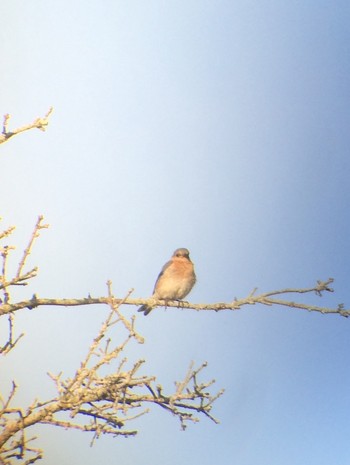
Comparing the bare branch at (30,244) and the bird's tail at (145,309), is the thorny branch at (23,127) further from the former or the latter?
the bird's tail at (145,309)

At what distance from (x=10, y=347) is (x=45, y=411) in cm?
71

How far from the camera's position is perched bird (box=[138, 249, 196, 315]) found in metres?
13.2

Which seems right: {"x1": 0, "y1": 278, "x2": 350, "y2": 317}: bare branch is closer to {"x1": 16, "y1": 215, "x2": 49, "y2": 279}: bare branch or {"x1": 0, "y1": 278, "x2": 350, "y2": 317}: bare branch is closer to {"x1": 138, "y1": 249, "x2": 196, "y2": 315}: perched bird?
{"x1": 16, "y1": 215, "x2": 49, "y2": 279}: bare branch

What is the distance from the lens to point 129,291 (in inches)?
239

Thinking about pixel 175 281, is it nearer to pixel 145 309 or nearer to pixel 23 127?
pixel 145 309

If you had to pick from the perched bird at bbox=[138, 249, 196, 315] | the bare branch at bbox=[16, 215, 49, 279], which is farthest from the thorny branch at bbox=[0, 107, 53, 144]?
the perched bird at bbox=[138, 249, 196, 315]

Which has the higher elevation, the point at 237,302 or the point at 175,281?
the point at 175,281

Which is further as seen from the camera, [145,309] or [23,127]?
[145,309]

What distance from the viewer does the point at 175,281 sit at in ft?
43.8

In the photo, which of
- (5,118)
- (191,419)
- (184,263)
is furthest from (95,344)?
(184,263)

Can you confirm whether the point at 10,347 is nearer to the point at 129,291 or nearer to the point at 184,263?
the point at 129,291

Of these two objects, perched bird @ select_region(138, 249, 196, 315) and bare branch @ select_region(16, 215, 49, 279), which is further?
perched bird @ select_region(138, 249, 196, 315)

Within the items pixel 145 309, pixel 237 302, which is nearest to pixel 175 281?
pixel 145 309

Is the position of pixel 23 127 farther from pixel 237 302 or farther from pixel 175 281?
pixel 175 281
